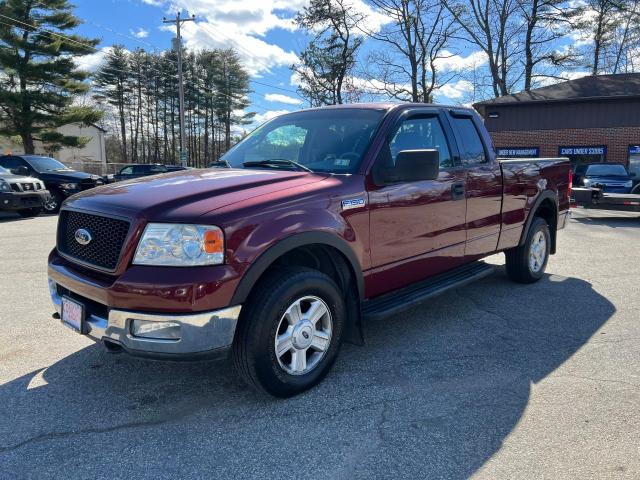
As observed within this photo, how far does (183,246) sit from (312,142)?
1.71 m

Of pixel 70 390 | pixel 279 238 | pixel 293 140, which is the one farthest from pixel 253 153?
pixel 70 390

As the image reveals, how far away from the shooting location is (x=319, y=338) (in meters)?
3.29

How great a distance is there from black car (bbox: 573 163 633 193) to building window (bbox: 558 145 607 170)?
8.23 meters

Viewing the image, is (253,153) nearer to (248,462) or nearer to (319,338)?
(319,338)

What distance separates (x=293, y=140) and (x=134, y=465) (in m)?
2.69

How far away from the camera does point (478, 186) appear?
464 centimetres

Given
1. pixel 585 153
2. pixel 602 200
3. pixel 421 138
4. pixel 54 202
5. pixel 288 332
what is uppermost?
pixel 585 153

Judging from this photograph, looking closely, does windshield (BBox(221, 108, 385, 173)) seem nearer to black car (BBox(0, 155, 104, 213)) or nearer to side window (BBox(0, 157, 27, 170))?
black car (BBox(0, 155, 104, 213))

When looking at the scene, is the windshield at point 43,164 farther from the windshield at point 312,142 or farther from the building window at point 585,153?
the building window at point 585,153

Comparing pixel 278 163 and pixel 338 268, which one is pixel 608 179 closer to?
pixel 278 163

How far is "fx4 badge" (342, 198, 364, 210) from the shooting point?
3.35 metres

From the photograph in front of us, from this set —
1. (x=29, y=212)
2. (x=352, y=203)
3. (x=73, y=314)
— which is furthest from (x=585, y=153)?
(x=73, y=314)

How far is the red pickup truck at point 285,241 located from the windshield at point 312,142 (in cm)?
2

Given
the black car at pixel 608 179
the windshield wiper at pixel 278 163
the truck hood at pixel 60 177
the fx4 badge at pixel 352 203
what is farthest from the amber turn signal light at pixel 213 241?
the black car at pixel 608 179
